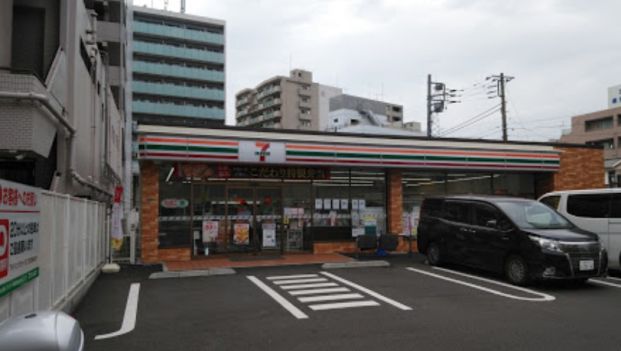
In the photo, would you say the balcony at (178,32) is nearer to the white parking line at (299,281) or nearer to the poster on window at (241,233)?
the poster on window at (241,233)

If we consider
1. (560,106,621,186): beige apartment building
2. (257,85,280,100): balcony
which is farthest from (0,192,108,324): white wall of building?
(257,85,280,100): balcony

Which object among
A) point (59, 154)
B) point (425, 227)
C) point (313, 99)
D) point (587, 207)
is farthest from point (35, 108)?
point (313, 99)

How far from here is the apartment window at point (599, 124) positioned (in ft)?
210

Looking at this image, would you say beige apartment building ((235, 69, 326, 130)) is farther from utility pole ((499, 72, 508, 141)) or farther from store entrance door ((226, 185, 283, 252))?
store entrance door ((226, 185, 283, 252))

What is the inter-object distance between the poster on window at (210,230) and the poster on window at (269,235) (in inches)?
55.4

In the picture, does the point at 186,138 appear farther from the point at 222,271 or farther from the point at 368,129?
the point at 368,129

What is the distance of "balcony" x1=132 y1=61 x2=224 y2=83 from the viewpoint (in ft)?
200

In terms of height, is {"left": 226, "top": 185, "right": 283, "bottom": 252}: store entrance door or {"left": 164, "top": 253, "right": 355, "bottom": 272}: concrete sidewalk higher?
{"left": 226, "top": 185, "right": 283, "bottom": 252}: store entrance door

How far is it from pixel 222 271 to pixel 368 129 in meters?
62.2

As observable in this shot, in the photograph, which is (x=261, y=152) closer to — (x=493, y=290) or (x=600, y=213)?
(x=493, y=290)

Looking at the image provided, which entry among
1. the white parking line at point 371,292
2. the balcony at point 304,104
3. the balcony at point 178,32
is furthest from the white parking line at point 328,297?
the balcony at point 304,104

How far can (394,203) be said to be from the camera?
599 inches

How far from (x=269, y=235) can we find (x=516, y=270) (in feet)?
23.1

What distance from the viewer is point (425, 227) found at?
40.8 feet
